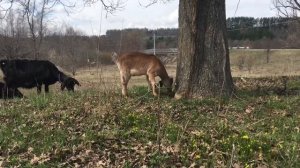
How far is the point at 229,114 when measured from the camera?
9242mm

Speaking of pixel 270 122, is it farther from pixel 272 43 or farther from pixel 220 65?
pixel 272 43

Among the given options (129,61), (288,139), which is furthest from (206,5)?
(288,139)

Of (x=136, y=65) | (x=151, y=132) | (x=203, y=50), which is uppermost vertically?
(x=203, y=50)

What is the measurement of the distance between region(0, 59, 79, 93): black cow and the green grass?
700cm

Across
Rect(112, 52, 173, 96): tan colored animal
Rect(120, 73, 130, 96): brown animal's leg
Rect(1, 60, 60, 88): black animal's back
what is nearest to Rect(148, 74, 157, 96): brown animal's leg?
Rect(112, 52, 173, 96): tan colored animal

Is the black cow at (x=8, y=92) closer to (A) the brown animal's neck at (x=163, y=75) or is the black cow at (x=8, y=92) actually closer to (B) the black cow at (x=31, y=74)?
(B) the black cow at (x=31, y=74)

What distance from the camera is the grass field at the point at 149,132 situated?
6.75 m

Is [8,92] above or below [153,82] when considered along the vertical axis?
below

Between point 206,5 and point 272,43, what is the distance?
67.6m

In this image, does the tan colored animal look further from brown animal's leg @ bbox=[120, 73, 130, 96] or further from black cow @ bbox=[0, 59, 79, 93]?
black cow @ bbox=[0, 59, 79, 93]

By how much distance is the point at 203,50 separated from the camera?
1112 cm

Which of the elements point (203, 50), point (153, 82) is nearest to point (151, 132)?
point (203, 50)

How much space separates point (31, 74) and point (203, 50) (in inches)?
352

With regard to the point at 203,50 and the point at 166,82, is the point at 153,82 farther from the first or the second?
the point at 203,50
